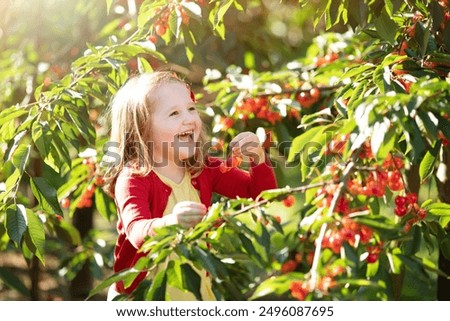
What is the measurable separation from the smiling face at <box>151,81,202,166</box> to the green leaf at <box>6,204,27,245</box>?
1.18 feet

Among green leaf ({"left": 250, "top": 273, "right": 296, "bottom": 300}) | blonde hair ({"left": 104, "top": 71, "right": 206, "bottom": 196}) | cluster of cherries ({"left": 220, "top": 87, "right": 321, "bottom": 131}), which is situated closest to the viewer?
green leaf ({"left": 250, "top": 273, "right": 296, "bottom": 300})

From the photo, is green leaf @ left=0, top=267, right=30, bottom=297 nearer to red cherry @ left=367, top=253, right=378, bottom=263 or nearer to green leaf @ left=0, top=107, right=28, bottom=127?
green leaf @ left=0, top=107, right=28, bottom=127

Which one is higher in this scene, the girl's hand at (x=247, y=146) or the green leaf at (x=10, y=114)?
the green leaf at (x=10, y=114)

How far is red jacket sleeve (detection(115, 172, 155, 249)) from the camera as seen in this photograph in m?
1.74

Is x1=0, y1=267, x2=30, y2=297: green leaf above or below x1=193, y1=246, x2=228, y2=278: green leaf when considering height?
below

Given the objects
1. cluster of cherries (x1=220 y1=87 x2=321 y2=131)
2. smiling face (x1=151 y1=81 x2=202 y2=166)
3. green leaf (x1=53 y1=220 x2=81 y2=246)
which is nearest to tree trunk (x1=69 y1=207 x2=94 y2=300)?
green leaf (x1=53 y1=220 x2=81 y2=246)

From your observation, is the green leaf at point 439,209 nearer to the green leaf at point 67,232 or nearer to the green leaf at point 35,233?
the green leaf at point 35,233

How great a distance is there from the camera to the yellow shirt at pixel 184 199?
194 centimetres

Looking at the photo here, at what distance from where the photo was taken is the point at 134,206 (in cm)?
182

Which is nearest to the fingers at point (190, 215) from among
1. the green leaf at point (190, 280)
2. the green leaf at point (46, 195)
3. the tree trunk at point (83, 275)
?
the green leaf at point (190, 280)

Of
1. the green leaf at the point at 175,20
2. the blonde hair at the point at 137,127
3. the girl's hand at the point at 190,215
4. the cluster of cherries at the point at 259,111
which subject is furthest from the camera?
the cluster of cherries at the point at 259,111

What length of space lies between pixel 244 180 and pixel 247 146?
0.16 metres

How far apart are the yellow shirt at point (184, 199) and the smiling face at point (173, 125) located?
6cm

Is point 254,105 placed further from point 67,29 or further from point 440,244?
point 67,29
